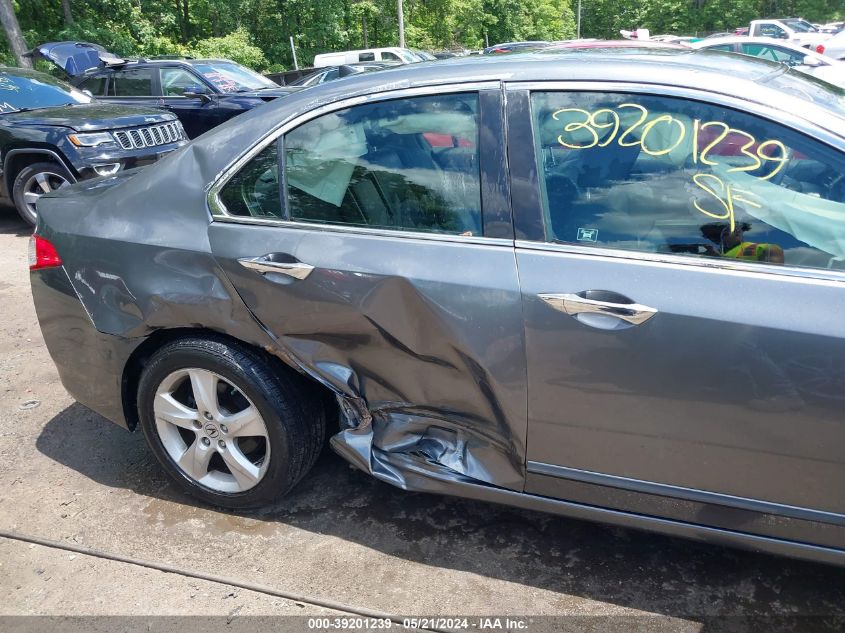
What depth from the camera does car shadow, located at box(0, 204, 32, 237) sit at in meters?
7.79

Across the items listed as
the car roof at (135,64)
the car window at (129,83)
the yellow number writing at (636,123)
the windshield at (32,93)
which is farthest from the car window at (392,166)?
the car window at (129,83)

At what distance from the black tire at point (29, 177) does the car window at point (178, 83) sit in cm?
398

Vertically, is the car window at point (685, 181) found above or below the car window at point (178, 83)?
above

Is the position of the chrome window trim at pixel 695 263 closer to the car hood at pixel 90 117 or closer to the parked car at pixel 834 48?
the car hood at pixel 90 117

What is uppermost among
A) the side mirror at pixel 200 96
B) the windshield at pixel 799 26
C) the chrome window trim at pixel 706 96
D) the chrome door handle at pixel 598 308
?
the chrome window trim at pixel 706 96

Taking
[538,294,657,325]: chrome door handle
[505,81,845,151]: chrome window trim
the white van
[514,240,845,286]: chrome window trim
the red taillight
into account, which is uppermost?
[505,81,845,151]: chrome window trim

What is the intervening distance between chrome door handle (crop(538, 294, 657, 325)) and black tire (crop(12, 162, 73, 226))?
255 inches

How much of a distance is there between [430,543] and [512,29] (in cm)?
4029

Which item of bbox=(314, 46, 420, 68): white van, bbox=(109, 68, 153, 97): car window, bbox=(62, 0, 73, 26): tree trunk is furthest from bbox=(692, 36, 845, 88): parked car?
bbox=(62, 0, 73, 26): tree trunk

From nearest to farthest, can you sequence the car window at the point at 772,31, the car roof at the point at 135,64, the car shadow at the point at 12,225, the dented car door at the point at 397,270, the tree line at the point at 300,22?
the dented car door at the point at 397,270 → the car shadow at the point at 12,225 → the car roof at the point at 135,64 → the tree line at the point at 300,22 → the car window at the point at 772,31

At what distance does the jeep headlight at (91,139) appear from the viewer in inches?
281

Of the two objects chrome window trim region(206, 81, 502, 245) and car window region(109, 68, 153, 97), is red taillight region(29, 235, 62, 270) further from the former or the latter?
car window region(109, 68, 153, 97)

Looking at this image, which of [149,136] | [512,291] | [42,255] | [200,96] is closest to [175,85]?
[200,96]

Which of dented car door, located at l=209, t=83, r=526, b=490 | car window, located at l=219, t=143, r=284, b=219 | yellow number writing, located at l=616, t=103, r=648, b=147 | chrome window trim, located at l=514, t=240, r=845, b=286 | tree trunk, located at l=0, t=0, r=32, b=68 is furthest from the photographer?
tree trunk, located at l=0, t=0, r=32, b=68
